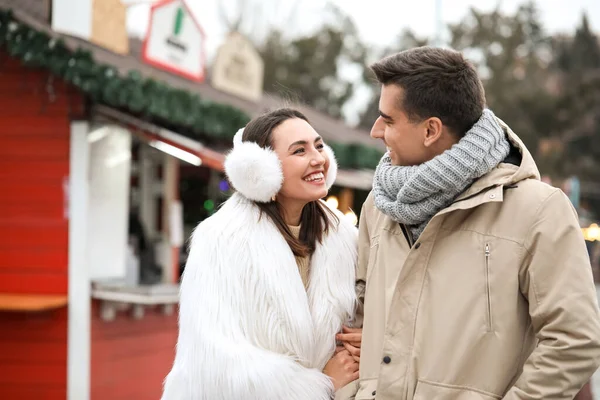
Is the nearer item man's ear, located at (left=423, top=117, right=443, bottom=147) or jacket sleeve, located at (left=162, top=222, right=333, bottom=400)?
man's ear, located at (left=423, top=117, right=443, bottom=147)

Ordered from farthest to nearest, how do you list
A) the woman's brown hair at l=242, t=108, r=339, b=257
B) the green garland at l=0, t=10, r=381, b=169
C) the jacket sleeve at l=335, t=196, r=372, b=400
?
the green garland at l=0, t=10, r=381, b=169, the woman's brown hair at l=242, t=108, r=339, b=257, the jacket sleeve at l=335, t=196, r=372, b=400

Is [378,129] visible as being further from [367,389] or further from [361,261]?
[367,389]

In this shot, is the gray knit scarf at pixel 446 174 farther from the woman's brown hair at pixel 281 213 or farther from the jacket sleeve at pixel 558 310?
the woman's brown hair at pixel 281 213

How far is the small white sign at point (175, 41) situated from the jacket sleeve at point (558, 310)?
5217 millimetres

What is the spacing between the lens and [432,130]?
2230mm

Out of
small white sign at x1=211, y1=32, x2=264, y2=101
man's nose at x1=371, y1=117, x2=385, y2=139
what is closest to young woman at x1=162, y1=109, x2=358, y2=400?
man's nose at x1=371, y1=117, x2=385, y2=139

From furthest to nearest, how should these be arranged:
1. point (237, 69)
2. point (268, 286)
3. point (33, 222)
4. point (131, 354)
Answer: point (237, 69)
point (131, 354)
point (33, 222)
point (268, 286)

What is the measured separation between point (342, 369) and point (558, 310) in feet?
3.12

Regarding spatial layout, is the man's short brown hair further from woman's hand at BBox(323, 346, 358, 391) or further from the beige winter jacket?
woman's hand at BBox(323, 346, 358, 391)

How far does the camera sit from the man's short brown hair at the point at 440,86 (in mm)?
2180

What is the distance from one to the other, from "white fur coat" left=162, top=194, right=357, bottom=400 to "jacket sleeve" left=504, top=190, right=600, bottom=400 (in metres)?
0.88

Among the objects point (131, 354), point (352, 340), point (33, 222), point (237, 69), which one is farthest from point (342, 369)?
point (237, 69)

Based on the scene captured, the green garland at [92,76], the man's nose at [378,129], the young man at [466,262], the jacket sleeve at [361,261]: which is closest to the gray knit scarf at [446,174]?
the young man at [466,262]

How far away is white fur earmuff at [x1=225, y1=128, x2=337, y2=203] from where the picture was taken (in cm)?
275
